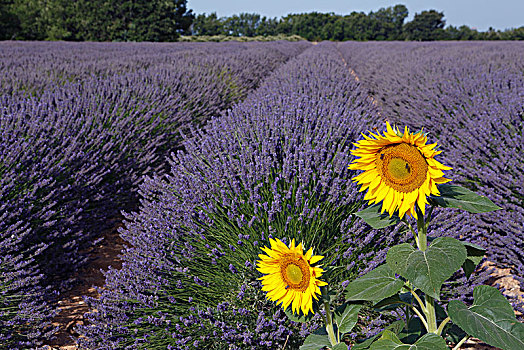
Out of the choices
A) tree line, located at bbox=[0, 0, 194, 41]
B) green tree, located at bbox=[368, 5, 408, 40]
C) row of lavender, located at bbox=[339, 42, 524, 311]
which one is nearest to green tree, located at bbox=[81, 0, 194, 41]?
tree line, located at bbox=[0, 0, 194, 41]

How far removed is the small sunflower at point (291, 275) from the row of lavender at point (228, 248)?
2.02 ft

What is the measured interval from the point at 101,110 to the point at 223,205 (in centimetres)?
203

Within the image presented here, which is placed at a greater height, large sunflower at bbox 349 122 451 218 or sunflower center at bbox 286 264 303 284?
large sunflower at bbox 349 122 451 218

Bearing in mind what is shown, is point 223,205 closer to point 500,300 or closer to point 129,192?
point 500,300

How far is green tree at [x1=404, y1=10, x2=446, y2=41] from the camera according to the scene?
205 feet

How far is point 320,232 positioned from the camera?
1.86 m

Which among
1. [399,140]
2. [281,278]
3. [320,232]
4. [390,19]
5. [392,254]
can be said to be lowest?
[320,232]

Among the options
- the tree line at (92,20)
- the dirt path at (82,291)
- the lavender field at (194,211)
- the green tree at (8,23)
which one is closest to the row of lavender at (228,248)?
the lavender field at (194,211)

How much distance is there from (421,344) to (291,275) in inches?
13.0

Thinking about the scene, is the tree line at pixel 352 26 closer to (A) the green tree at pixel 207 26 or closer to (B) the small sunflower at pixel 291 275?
(A) the green tree at pixel 207 26

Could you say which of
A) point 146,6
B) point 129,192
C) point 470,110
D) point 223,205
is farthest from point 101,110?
point 146,6

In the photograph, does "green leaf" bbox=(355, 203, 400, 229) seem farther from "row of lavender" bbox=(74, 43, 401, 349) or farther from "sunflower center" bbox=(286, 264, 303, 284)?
"row of lavender" bbox=(74, 43, 401, 349)

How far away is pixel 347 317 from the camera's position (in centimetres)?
110

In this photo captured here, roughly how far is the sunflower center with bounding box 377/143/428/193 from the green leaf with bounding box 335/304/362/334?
0.40 meters
